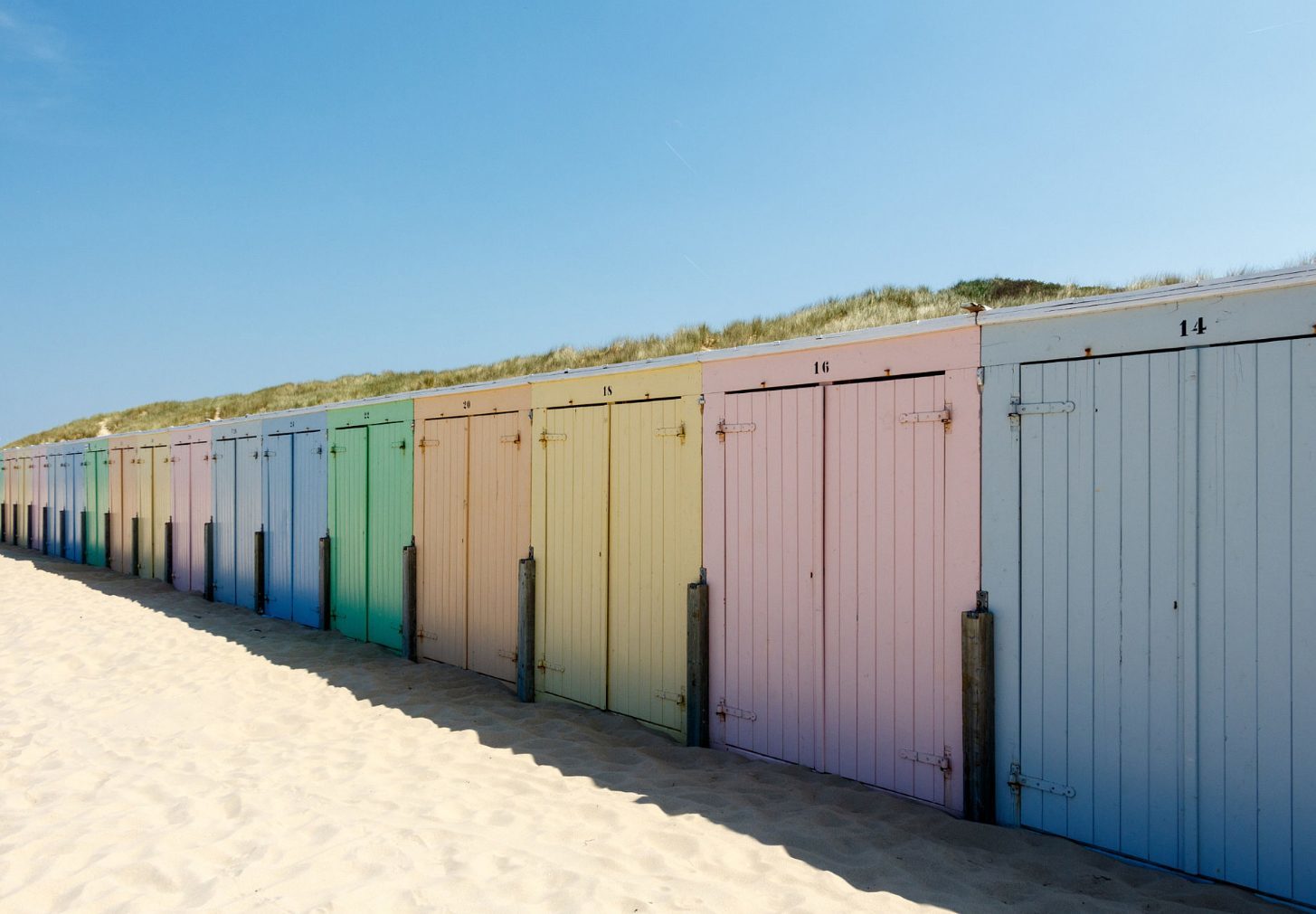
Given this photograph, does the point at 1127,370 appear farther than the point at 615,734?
No

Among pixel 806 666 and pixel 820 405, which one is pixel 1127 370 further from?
pixel 806 666

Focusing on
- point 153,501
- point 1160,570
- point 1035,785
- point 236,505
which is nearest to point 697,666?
point 1035,785

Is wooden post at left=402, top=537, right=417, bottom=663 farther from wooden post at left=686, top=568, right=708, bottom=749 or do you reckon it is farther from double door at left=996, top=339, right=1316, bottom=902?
double door at left=996, top=339, right=1316, bottom=902

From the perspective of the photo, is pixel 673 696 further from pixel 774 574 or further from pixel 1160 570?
pixel 1160 570

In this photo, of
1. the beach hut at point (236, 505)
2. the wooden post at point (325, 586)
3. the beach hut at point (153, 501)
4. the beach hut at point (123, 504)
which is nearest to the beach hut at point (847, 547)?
the wooden post at point (325, 586)

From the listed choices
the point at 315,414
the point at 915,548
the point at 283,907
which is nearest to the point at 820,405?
the point at 915,548

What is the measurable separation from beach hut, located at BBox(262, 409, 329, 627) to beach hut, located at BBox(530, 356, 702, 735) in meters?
4.27

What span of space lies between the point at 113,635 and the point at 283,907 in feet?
24.2

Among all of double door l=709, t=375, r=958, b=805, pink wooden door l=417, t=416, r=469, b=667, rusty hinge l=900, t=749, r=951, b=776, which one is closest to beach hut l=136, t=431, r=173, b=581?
pink wooden door l=417, t=416, r=469, b=667

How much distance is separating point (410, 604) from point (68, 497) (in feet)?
49.5

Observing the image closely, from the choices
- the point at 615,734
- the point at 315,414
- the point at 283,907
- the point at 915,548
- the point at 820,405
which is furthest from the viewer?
the point at 315,414

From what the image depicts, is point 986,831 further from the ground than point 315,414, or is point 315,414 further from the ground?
point 315,414

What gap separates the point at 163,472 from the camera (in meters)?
14.2

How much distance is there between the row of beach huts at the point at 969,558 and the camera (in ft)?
11.4
